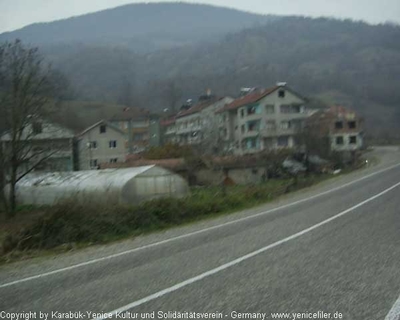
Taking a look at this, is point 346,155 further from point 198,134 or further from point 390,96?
point 390,96

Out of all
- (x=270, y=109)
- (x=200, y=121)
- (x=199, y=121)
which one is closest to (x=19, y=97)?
(x=270, y=109)

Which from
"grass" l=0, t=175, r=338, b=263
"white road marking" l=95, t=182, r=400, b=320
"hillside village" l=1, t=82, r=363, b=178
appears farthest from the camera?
"hillside village" l=1, t=82, r=363, b=178

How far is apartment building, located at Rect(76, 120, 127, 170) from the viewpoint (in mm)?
63062

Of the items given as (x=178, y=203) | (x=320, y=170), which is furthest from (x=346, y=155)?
(x=178, y=203)

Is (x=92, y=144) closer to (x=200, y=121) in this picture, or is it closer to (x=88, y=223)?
(x=200, y=121)

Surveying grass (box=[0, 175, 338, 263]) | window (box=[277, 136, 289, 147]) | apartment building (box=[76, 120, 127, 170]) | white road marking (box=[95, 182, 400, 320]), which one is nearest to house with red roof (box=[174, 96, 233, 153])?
window (box=[277, 136, 289, 147])

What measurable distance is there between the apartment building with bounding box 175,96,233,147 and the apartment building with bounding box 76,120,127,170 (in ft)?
40.9

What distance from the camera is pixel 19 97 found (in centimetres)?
3117

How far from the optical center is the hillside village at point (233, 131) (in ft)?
202

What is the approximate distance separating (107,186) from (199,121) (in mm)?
55414

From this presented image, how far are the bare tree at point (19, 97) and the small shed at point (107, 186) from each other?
8.57 ft

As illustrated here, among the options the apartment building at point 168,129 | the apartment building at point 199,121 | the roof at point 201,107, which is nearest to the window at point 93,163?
the apartment building at point 199,121

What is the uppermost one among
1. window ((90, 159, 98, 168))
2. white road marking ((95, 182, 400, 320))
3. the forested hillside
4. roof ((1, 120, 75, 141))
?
the forested hillside

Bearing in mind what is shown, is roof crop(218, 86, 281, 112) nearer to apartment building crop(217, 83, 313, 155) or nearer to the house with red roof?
apartment building crop(217, 83, 313, 155)
